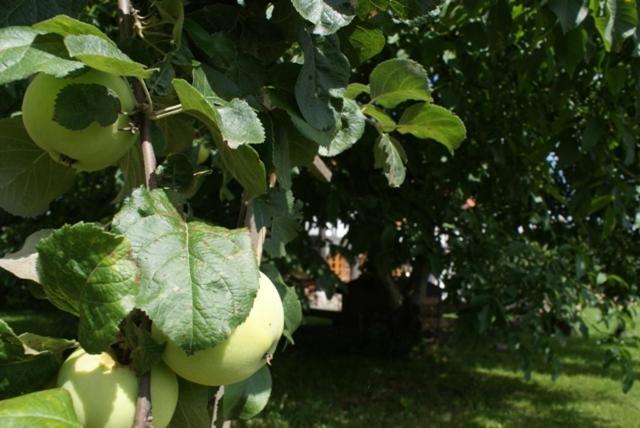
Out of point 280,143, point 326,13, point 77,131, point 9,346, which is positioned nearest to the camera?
point 9,346

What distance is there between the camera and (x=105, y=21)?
3.73 metres

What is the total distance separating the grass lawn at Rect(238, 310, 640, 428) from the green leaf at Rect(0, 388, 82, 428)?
4417mm

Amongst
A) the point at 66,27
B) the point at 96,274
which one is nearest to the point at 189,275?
the point at 96,274

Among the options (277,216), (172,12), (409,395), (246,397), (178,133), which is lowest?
(409,395)

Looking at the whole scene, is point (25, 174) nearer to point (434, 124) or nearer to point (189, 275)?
point (189, 275)

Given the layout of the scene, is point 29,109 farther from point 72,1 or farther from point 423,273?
point 423,273

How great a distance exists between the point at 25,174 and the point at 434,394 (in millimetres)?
5695

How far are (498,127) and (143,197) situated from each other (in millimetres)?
3699

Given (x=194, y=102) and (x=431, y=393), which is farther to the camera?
(x=431, y=393)

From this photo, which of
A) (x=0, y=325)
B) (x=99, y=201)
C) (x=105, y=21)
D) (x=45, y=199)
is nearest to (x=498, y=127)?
(x=105, y=21)

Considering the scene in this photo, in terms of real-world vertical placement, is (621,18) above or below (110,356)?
above

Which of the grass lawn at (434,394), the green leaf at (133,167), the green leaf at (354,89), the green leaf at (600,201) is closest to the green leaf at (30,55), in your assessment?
the green leaf at (133,167)

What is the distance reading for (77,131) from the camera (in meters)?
0.74

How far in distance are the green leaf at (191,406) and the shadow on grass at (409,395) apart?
427 cm
